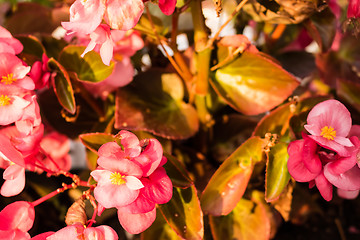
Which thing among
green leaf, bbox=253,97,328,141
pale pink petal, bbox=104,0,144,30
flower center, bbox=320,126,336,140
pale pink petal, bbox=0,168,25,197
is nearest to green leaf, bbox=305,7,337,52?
green leaf, bbox=253,97,328,141

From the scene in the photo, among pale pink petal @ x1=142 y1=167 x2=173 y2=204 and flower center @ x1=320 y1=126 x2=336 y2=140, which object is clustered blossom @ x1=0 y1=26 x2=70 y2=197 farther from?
flower center @ x1=320 y1=126 x2=336 y2=140

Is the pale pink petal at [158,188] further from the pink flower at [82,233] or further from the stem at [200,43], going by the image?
the stem at [200,43]

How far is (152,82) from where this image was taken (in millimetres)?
574

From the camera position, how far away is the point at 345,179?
15.0 inches

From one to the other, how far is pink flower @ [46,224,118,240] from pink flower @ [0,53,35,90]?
16cm

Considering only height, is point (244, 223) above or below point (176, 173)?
below

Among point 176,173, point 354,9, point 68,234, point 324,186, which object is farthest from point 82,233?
point 354,9

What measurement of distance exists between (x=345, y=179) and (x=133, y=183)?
0.66 feet

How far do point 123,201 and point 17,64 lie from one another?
192 mm

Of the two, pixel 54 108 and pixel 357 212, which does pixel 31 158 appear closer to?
pixel 54 108

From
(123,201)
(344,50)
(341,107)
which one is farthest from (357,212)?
(123,201)

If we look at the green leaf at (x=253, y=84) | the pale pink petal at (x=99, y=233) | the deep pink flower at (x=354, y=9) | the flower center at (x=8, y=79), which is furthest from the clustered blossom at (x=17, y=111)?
the deep pink flower at (x=354, y=9)

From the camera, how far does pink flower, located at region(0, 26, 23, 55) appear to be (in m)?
0.42

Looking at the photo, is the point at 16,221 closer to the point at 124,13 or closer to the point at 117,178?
the point at 117,178
